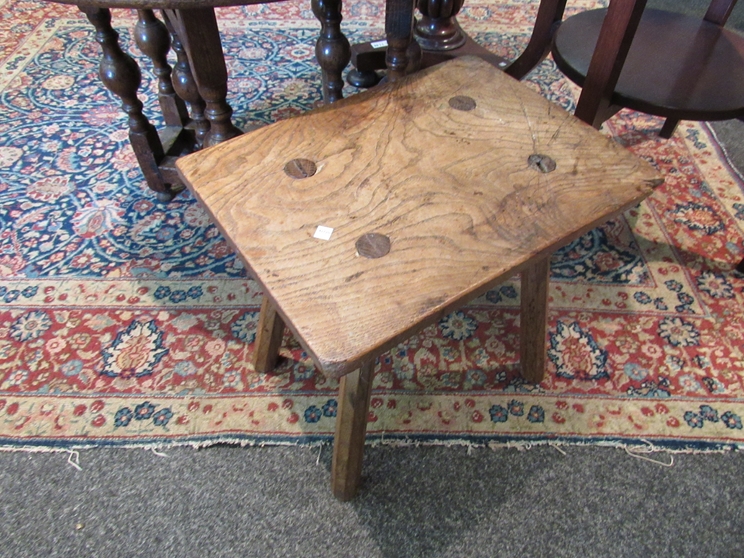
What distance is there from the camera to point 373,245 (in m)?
0.67

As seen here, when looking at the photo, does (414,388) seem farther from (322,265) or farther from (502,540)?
(322,265)

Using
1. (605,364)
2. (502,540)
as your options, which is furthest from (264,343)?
(605,364)

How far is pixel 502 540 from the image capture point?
889 mm

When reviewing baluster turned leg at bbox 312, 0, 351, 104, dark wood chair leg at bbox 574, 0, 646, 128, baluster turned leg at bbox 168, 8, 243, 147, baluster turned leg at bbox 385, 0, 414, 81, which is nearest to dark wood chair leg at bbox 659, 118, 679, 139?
dark wood chair leg at bbox 574, 0, 646, 128

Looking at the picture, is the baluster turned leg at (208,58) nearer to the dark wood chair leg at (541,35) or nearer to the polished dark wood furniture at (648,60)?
the polished dark wood furniture at (648,60)

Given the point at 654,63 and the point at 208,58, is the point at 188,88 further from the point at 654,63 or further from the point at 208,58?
the point at 654,63

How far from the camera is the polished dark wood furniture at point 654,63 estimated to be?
3.26 ft

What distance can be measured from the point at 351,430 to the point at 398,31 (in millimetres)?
940

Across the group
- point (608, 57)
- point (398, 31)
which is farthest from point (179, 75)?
point (608, 57)

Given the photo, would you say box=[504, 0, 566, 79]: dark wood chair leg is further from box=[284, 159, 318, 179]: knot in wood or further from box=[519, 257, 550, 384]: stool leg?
box=[284, 159, 318, 179]: knot in wood

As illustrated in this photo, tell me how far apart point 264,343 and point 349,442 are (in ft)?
1.05

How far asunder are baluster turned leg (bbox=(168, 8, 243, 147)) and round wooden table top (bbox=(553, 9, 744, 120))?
2.58 feet

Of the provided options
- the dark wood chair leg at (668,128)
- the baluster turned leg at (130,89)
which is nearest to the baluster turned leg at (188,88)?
the baluster turned leg at (130,89)

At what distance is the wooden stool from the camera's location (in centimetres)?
62
